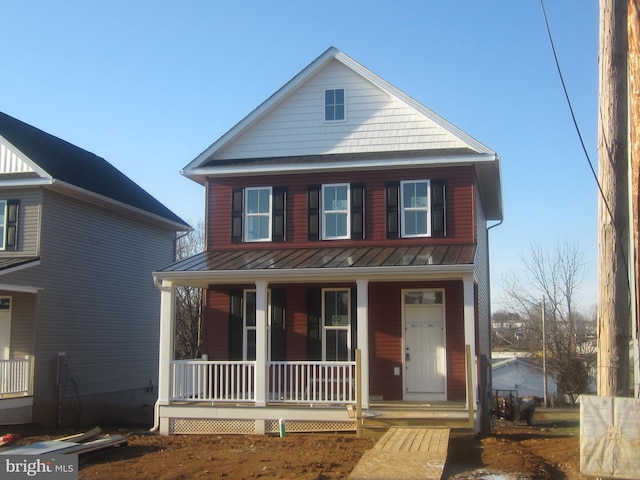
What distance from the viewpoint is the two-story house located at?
1507cm

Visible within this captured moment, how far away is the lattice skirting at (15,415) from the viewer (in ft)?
57.4

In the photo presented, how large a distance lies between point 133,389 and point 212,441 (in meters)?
9.88

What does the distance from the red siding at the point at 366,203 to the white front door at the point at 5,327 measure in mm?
5847

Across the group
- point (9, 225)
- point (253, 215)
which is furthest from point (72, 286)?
point (253, 215)

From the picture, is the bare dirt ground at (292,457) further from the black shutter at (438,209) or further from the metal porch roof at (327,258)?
the black shutter at (438,209)

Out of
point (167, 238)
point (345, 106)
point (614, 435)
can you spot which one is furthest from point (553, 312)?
point (614, 435)

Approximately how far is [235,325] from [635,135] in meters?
11.8

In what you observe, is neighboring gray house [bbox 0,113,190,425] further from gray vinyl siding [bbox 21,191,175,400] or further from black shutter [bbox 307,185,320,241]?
black shutter [bbox 307,185,320,241]

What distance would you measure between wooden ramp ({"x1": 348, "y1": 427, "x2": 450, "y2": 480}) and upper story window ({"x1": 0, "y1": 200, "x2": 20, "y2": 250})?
1164 centimetres

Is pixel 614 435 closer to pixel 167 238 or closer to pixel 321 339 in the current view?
pixel 321 339

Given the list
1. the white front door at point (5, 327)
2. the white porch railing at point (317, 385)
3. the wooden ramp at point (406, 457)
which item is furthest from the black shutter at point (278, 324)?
the white front door at point (5, 327)

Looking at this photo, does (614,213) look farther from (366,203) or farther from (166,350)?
(166,350)

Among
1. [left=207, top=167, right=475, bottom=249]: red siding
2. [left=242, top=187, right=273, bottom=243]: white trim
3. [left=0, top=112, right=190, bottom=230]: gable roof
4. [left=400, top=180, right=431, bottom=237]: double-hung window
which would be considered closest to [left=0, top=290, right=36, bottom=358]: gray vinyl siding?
[left=0, top=112, right=190, bottom=230]: gable roof

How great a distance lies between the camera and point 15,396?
18.0m
